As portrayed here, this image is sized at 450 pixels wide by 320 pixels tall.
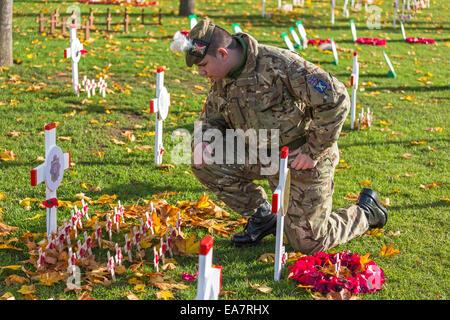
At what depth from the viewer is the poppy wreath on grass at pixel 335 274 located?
3957 mm

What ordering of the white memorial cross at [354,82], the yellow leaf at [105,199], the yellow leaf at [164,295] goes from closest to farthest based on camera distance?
1. the yellow leaf at [164,295]
2. the yellow leaf at [105,199]
3. the white memorial cross at [354,82]

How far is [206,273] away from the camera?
9.12ft

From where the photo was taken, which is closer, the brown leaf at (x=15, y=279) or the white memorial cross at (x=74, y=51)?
the brown leaf at (x=15, y=279)

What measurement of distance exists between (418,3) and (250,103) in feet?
61.5

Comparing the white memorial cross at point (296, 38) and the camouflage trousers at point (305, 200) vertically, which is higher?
the white memorial cross at point (296, 38)

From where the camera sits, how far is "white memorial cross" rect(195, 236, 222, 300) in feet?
8.98

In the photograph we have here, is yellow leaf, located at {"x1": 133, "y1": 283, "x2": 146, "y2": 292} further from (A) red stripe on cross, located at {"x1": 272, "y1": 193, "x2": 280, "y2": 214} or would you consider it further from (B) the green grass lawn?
(A) red stripe on cross, located at {"x1": 272, "y1": 193, "x2": 280, "y2": 214}

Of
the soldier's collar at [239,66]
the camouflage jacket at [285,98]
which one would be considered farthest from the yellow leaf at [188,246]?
the soldier's collar at [239,66]

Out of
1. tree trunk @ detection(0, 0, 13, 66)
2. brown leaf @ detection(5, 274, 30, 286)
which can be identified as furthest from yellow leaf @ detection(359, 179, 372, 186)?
tree trunk @ detection(0, 0, 13, 66)

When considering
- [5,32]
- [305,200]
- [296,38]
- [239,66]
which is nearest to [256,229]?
[305,200]

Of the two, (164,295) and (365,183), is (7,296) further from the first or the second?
(365,183)

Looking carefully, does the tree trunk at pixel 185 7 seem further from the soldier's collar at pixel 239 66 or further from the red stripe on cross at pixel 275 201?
the red stripe on cross at pixel 275 201

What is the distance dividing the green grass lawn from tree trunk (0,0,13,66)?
269 millimetres

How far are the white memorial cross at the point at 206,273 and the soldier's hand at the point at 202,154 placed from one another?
5.81 ft
